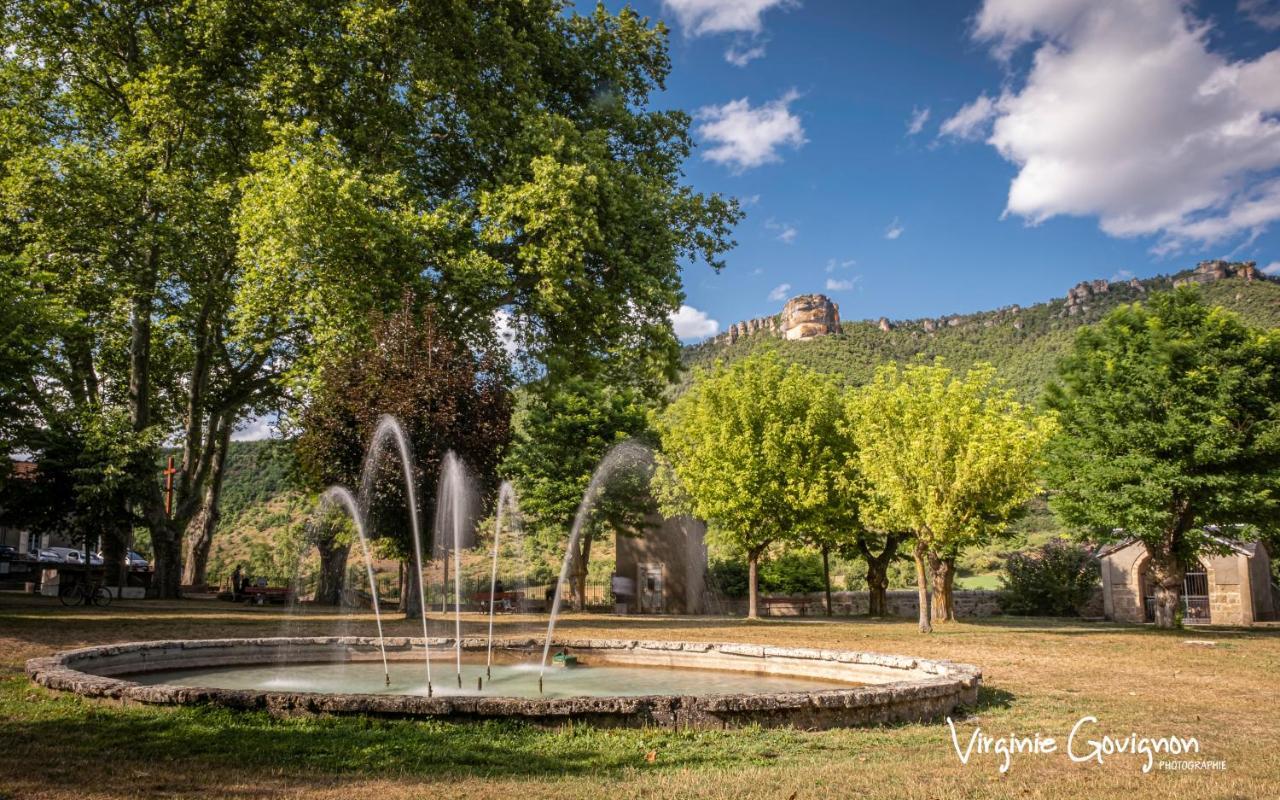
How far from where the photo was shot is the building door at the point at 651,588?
35469 mm

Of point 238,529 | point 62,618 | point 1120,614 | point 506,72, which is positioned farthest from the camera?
point 238,529

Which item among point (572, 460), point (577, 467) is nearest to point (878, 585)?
point (577, 467)

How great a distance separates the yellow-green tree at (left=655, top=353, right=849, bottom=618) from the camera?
26.2 metres

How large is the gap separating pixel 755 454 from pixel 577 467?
308 inches

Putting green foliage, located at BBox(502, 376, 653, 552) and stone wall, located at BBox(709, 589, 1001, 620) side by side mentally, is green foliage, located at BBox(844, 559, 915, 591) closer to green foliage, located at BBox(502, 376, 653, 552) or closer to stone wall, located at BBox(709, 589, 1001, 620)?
stone wall, located at BBox(709, 589, 1001, 620)

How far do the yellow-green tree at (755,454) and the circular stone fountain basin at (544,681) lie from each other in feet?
40.8

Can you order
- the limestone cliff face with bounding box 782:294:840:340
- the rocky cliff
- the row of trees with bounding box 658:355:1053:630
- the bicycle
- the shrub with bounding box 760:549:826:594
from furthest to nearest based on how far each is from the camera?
the limestone cliff face with bounding box 782:294:840:340 → the rocky cliff → the shrub with bounding box 760:549:826:594 → the bicycle → the row of trees with bounding box 658:355:1053:630

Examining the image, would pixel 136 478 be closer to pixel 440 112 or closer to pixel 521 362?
pixel 521 362

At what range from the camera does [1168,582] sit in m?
23.6

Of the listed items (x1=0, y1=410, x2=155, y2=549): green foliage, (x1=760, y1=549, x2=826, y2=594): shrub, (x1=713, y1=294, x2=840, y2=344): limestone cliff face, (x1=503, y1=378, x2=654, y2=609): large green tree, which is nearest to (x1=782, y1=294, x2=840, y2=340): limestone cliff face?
(x1=713, y1=294, x2=840, y2=344): limestone cliff face

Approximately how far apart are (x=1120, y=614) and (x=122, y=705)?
34559mm

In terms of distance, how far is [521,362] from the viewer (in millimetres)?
23812

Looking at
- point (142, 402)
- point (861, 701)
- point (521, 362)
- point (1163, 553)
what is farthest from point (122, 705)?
point (1163, 553)

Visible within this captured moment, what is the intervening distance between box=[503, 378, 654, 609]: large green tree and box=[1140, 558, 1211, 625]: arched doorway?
63.9 feet
